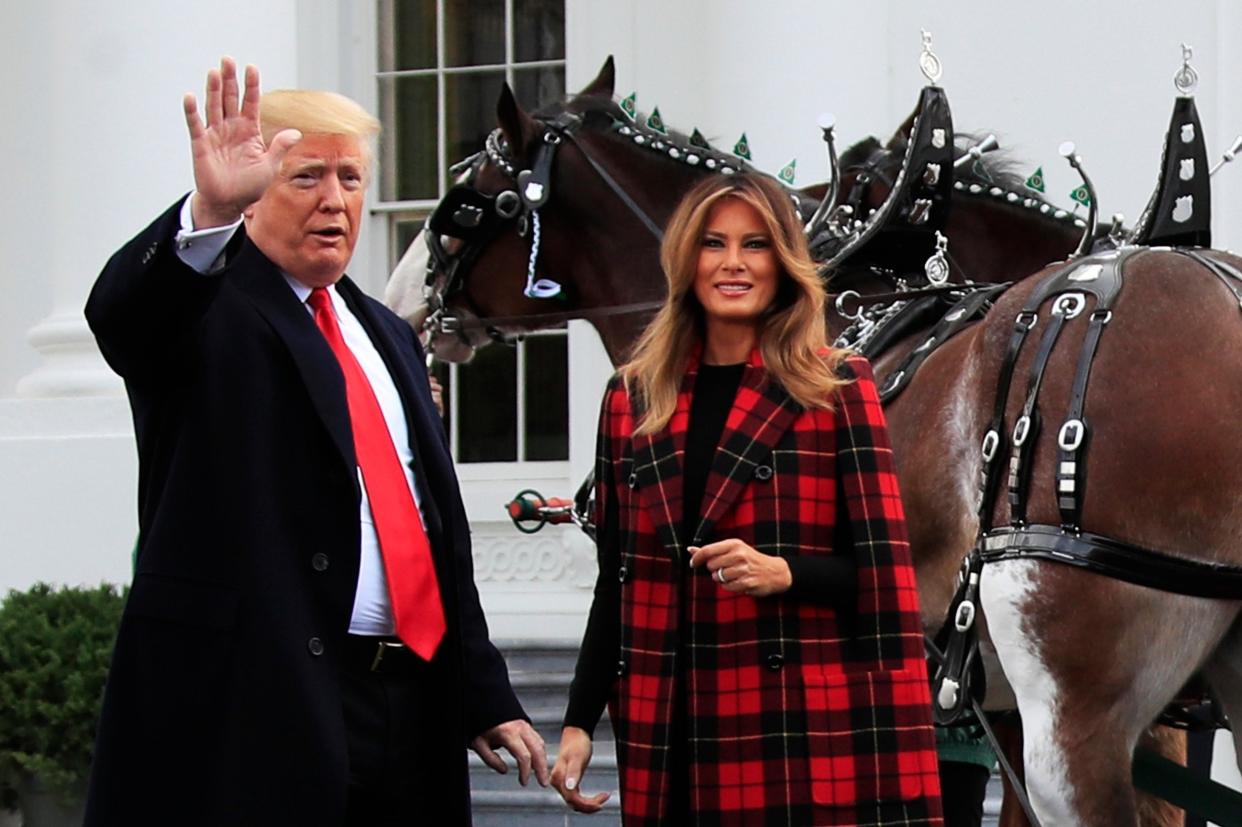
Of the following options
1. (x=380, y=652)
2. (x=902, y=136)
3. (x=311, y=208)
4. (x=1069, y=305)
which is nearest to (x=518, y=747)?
(x=380, y=652)

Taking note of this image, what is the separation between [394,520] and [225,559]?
26cm

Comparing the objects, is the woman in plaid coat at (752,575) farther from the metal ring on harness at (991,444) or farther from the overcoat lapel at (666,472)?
the metal ring on harness at (991,444)

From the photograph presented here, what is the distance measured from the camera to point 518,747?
2953 mm

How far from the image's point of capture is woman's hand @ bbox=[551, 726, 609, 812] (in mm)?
2898

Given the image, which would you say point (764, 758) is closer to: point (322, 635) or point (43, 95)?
point (322, 635)

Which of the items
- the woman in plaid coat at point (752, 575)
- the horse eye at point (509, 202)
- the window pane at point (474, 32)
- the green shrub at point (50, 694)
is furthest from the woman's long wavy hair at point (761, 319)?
the window pane at point (474, 32)

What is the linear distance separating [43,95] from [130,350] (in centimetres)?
650

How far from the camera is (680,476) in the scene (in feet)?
9.52

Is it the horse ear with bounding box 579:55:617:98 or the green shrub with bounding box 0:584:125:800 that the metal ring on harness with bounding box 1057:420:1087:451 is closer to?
the horse ear with bounding box 579:55:617:98

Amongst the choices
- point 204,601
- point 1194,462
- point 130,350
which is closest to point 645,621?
point 204,601

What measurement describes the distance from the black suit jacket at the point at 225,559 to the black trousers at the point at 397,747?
0.02 metres

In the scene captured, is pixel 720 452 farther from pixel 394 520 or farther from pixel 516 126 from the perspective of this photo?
pixel 516 126

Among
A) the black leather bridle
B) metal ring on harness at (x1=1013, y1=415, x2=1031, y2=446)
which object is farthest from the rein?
metal ring on harness at (x1=1013, y1=415, x2=1031, y2=446)

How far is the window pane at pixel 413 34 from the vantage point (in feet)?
28.6
